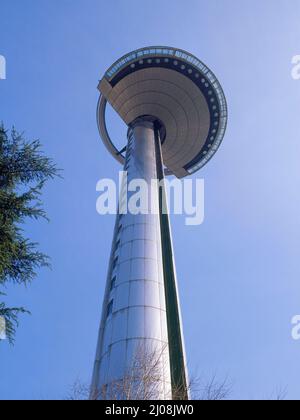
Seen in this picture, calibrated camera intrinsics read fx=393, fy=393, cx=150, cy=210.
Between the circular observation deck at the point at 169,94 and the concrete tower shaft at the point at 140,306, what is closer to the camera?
the concrete tower shaft at the point at 140,306

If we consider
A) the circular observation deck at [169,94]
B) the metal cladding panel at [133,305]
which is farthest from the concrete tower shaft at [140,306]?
the circular observation deck at [169,94]

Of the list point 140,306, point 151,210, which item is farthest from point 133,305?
point 151,210

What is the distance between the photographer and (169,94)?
39.7 m

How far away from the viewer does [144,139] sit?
3581 cm

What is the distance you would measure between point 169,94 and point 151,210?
1790 centimetres

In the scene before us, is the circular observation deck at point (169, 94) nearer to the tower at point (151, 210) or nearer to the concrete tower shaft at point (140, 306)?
the tower at point (151, 210)

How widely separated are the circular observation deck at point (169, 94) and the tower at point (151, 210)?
3.8 inches

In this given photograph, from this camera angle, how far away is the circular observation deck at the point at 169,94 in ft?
126

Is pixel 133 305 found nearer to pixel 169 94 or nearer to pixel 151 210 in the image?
pixel 151 210

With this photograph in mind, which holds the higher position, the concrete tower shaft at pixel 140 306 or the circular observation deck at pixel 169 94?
the circular observation deck at pixel 169 94

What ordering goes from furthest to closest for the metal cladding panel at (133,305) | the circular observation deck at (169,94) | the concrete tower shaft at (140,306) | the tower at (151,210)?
the circular observation deck at (169,94) → the tower at (151,210) → the metal cladding panel at (133,305) → the concrete tower shaft at (140,306)

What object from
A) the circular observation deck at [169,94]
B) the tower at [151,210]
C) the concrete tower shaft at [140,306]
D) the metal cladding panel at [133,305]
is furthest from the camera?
the circular observation deck at [169,94]
